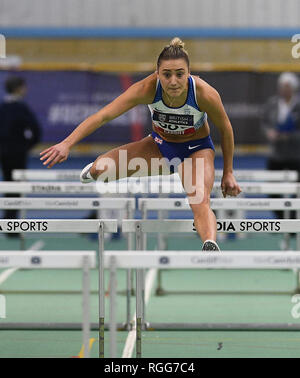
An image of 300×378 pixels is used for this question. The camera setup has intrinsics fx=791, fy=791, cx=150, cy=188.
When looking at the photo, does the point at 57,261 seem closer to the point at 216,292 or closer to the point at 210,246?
the point at 210,246

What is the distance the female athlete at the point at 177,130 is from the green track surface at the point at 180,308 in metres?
1.48

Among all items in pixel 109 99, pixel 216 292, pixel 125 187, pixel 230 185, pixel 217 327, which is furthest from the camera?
pixel 109 99

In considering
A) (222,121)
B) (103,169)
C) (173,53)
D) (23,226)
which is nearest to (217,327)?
(103,169)

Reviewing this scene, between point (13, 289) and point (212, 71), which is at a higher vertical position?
point (212, 71)

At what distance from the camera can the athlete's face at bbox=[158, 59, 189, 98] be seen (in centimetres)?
623

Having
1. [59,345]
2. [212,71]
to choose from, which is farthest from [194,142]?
[212,71]

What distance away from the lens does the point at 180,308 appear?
883cm

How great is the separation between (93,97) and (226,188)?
7498 mm

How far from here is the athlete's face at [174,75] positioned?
20.5 ft

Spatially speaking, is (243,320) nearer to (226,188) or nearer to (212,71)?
(226,188)

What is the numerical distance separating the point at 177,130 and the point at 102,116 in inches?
30.3

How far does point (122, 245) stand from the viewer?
510 inches
